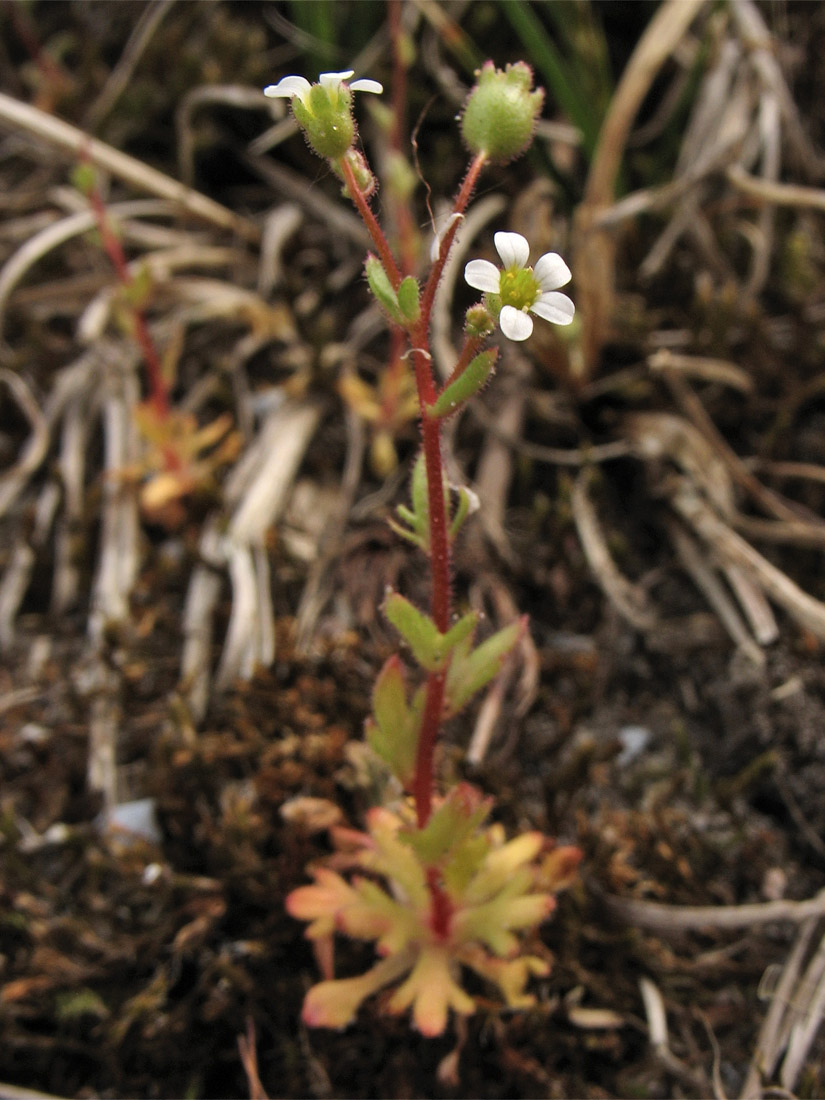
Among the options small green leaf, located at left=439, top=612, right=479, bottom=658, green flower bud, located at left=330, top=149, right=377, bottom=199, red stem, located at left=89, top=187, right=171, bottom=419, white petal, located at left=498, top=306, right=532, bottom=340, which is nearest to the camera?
white petal, located at left=498, top=306, right=532, bottom=340

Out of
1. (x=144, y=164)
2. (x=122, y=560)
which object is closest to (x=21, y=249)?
(x=144, y=164)

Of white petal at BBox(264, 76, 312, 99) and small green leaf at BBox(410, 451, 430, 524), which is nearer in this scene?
white petal at BBox(264, 76, 312, 99)

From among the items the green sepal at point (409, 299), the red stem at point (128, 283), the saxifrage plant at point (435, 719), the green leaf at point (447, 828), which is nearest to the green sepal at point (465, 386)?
the saxifrage plant at point (435, 719)

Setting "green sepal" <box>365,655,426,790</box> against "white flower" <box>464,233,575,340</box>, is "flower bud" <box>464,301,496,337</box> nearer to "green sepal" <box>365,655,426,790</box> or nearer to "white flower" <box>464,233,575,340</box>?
"white flower" <box>464,233,575,340</box>

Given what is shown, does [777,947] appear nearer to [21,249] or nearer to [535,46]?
[535,46]

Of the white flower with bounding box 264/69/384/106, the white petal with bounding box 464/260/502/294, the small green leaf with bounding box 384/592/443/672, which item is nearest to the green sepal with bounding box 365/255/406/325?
the white petal with bounding box 464/260/502/294

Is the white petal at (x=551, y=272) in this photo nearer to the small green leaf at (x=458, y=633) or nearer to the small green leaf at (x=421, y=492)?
the small green leaf at (x=421, y=492)
